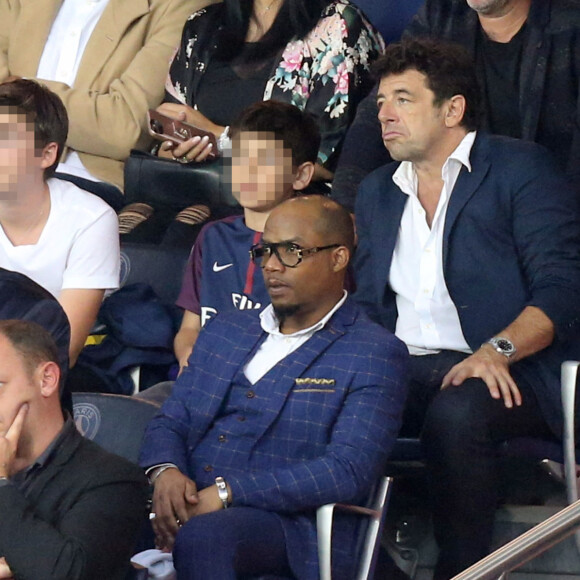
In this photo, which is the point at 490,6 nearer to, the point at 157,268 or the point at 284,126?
the point at 284,126

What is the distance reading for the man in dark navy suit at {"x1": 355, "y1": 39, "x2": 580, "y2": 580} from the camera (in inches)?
118

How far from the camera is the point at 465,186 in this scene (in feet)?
11.0

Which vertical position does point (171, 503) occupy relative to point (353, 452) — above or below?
below

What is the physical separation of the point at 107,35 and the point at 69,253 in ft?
4.52

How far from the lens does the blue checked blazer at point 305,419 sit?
A: 267 cm

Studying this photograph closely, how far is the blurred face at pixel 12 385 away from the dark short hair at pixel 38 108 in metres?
1.04

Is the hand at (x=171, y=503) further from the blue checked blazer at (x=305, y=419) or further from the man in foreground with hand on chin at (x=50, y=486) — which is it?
the man in foreground with hand on chin at (x=50, y=486)

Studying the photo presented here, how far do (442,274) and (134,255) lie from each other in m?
0.94

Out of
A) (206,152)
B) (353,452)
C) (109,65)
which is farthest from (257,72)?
(353,452)

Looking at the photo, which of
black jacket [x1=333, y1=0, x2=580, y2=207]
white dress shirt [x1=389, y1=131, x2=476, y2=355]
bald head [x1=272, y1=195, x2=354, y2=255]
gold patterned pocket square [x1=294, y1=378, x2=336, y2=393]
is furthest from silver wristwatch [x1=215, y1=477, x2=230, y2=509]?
black jacket [x1=333, y1=0, x2=580, y2=207]

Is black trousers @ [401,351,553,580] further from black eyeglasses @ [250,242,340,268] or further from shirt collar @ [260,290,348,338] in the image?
black eyeglasses @ [250,242,340,268]

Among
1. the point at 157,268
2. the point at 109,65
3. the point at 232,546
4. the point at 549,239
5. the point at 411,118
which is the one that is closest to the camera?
the point at 232,546

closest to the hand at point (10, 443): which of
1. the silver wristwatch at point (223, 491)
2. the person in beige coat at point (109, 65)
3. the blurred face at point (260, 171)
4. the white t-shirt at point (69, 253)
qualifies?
the silver wristwatch at point (223, 491)

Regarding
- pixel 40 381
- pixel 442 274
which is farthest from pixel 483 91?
pixel 40 381
